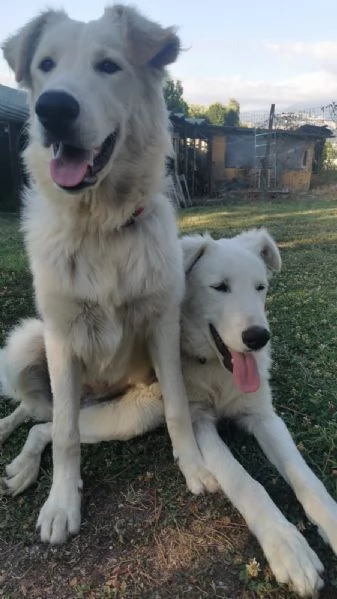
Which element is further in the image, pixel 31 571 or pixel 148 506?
pixel 148 506

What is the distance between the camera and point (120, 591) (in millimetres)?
1853

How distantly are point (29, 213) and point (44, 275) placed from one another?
0.47 metres

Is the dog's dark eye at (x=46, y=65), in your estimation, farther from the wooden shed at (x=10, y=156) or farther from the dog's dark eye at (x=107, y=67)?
the wooden shed at (x=10, y=156)

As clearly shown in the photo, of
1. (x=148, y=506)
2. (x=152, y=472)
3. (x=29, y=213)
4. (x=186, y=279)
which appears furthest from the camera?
(x=186, y=279)

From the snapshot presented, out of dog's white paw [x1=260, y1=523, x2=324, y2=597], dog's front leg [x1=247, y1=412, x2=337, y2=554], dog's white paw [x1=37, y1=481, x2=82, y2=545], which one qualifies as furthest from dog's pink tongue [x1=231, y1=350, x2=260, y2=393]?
dog's white paw [x1=37, y1=481, x2=82, y2=545]

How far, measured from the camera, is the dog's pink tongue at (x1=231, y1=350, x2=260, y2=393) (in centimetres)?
258

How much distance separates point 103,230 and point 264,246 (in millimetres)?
996

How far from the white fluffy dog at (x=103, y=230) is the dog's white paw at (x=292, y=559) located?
1.52 ft

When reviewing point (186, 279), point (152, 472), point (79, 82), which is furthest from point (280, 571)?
point (79, 82)

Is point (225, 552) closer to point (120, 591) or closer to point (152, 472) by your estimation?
point (120, 591)

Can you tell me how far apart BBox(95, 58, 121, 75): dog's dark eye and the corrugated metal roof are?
36.0ft

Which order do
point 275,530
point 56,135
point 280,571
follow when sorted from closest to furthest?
point 280,571 < point 275,530 < point 56,135

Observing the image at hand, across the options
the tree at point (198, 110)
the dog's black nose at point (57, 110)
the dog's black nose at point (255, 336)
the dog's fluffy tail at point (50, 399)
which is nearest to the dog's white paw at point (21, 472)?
the dog's fluffy tail at point (50, 399)

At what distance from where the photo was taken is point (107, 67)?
2.36 m
